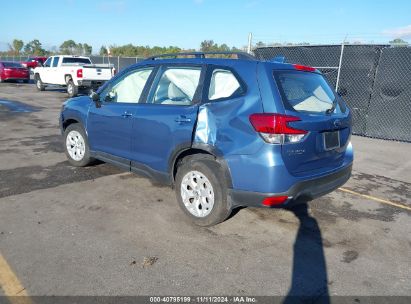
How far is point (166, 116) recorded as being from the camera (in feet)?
13.7

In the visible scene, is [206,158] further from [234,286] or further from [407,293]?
[407,293]

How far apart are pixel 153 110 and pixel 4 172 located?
2.89m

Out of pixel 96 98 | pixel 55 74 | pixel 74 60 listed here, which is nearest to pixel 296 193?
pixel 96 98

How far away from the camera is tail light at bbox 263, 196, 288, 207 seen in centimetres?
348

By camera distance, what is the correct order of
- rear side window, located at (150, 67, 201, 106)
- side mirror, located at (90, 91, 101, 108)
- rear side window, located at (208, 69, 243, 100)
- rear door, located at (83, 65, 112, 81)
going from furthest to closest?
rear door, located at (83, 65, 112, 81)
side mirror, located at (90, 91, 101, 108)
rear side window, located at (150, 67, 201, 106)
rear side window, located at (208, 69, 243, 100)

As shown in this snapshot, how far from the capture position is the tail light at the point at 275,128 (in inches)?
131

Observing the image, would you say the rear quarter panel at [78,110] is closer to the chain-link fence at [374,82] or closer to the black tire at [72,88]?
the chain-link fence at [374,82]

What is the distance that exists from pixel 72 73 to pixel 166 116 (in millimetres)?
14695

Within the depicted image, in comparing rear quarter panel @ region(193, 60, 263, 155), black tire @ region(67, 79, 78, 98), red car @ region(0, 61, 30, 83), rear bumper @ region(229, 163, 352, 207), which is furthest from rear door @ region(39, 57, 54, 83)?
rear bumper @ region(229, 163, 352, 207)

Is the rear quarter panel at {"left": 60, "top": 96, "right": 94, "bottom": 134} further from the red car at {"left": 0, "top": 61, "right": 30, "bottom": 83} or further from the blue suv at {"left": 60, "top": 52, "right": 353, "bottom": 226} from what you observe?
the red car at {"left": 0, "top": 61, "right": 30, "bottom": 83}

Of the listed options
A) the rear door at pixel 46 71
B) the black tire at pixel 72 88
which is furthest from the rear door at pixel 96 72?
the rear door at pixel 46 71

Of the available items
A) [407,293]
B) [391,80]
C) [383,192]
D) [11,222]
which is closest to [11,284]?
[11,222]

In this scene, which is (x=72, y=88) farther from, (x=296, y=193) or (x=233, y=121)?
(x=296, y=193)

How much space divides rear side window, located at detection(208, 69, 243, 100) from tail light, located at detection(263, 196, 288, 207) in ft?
3.53
